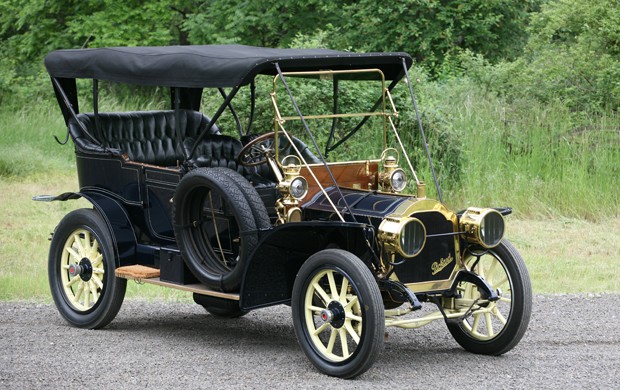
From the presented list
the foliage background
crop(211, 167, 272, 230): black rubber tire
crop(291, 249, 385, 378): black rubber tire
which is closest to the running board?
crop(211, 167, 272, 230): black rubber tire

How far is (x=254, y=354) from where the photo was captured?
6.79 metres

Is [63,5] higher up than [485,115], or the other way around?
[63,5]

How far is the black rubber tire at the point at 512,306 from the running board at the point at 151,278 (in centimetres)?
168

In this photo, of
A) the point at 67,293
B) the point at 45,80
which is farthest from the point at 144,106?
the point at 67,293

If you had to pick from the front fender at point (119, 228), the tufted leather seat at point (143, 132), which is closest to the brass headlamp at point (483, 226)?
Answer: the front fender at point (119, 228)

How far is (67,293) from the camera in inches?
306

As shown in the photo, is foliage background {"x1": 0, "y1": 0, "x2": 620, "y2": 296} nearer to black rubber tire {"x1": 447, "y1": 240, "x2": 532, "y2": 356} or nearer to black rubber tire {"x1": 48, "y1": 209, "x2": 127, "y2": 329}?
black rubber tire {"x1": 48, "y1": 209, "x2": 127, "y2": 329}

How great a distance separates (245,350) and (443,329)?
5.00 feet

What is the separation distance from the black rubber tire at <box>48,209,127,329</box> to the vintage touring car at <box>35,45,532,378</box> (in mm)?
11

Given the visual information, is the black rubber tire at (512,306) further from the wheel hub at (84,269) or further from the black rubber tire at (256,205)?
the wheel hub at (84,269)

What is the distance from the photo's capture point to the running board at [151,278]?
688cm

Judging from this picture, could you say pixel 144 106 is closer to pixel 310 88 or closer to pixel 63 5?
pixel 63 5

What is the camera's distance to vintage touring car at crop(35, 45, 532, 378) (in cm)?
617

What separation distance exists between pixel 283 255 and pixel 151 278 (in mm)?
1098
